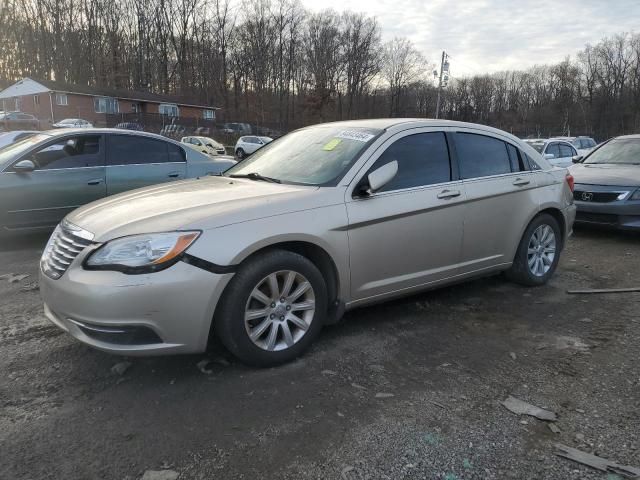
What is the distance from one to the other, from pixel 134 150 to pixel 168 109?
53037 millimetres

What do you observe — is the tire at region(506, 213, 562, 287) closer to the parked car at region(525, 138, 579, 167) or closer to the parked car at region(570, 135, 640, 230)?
the parked car at region(570, 135, 640, 230)

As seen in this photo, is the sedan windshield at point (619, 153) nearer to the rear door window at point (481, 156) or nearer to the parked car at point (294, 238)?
the parked car at point (294, 238)

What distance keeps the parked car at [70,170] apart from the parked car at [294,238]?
2.99 metres

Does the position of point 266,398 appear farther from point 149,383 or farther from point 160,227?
point 160,227

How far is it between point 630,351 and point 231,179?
10.9ft

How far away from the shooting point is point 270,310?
10.7ft

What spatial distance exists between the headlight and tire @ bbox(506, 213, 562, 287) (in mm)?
3377

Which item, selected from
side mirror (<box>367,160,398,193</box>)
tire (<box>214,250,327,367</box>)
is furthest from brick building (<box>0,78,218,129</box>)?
tire (<box>214,250,327,367</box>)

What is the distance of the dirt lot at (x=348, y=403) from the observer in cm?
241

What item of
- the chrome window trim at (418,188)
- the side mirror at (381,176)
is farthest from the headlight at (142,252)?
the chrome window trim at (418,188)

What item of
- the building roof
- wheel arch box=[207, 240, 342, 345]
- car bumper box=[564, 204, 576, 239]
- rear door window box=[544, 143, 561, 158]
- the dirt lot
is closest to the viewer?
the dirt lot

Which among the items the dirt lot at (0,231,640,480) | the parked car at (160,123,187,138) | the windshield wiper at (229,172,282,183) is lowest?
the dirt lot at (0,231,640,480)

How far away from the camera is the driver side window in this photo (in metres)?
6.49

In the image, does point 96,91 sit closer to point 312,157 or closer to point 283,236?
point 312,157
